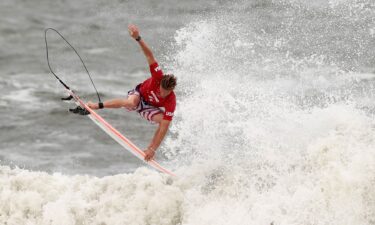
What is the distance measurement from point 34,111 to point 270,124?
9986 millimetres

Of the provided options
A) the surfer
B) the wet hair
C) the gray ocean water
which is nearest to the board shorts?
the surfer

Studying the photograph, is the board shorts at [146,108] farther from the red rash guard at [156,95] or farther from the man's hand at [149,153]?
the man's hand at [149,153]

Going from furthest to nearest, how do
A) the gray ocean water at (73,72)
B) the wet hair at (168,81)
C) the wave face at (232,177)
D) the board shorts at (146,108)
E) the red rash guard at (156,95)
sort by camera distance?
the gray ocean water at (73,72) < the board shorts at (146,108) < the red rash guard at (156,95) < the wet hair at (168,81) < the wave face at (232,177)

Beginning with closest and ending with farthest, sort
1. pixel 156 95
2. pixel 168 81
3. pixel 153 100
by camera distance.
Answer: pixel 168 81 < pixel 156 95 < pixel 153 100

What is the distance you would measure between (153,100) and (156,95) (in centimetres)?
14

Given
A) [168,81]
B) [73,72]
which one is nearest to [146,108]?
[168,81]

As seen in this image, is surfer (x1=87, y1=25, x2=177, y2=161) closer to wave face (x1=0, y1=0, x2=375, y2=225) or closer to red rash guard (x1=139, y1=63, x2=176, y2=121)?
red rash guard (x1=139, y1=63, x2=176, y2=121)

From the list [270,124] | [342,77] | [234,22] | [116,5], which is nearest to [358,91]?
[342,77]

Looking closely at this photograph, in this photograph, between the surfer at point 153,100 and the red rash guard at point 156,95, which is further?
the red rash guard at point 156,95

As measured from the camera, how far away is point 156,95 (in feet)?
35.0

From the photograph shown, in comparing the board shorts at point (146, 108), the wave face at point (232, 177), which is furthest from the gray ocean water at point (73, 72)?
the board shorts at point (146, 108)

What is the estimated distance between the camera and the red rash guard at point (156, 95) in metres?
10.5

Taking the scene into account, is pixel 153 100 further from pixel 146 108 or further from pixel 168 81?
pixel 168 81

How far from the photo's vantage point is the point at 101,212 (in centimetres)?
1096
